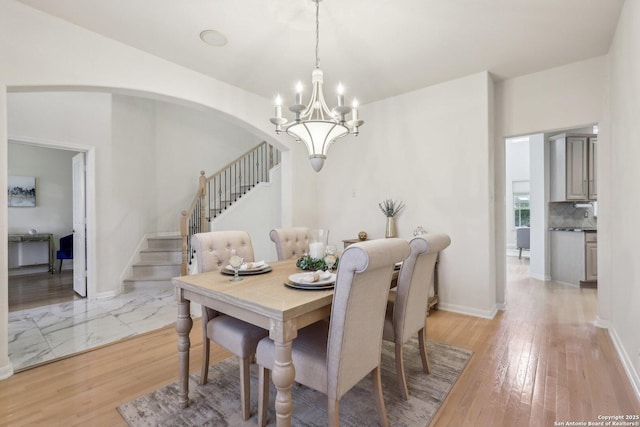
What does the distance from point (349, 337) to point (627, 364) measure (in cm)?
230

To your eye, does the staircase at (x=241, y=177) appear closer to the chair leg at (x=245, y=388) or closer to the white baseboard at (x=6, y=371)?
the white baseboard at (x=6, y=371)

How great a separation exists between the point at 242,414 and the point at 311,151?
1.78m

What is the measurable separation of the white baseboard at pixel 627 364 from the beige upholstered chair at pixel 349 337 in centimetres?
173

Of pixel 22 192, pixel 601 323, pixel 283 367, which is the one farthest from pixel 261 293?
pixel 22 192

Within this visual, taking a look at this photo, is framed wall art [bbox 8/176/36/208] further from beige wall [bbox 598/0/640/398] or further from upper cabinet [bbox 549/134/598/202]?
upper cabinet [bbox 549/134/598/202]

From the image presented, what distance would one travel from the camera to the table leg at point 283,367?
1.33 meters

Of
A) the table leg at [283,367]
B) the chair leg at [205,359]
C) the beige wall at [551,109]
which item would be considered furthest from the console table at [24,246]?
the beige wall at [551,109]

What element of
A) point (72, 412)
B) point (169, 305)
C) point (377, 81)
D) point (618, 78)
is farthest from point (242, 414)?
point (618, 78)

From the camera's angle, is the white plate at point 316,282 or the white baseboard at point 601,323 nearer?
the white plate at point 316,282

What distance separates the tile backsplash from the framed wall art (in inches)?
376

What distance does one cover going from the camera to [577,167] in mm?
4922

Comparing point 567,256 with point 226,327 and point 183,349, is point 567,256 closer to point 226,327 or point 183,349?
point 226,327

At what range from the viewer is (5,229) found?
219cm

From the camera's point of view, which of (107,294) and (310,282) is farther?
(107,294)
